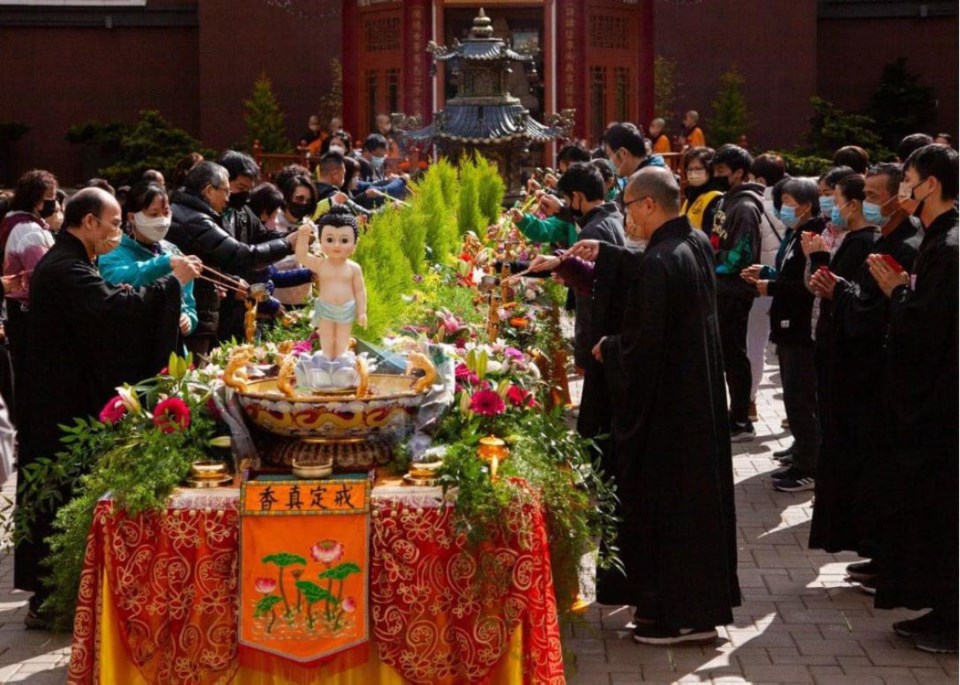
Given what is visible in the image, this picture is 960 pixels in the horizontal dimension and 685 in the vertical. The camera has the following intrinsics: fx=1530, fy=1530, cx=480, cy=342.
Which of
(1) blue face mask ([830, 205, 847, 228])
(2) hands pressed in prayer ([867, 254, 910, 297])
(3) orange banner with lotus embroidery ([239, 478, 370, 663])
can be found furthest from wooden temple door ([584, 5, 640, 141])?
(3) orange banner with lotus embroidery ([239, 478, 370, 663])

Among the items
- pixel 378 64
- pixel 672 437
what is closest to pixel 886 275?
pixel 672 437

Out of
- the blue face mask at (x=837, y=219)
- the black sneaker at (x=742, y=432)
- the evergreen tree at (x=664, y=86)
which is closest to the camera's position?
the blue face mask at (x=837, y=219)

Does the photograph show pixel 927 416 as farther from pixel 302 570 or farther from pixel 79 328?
pixel 79 328

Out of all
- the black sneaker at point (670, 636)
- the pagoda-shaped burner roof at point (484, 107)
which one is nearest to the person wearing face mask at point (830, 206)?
the black sneaker at point (670, 636)

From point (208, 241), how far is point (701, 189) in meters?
3.25

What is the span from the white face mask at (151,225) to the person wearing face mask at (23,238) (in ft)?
3.72

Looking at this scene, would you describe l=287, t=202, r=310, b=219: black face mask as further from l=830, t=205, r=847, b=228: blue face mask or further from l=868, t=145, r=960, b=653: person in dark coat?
l=868, t=145, r=960, b=653: person in dark coat

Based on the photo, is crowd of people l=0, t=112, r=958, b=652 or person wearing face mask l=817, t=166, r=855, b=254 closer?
crowd of people l=0, t=112, r=958, b=652

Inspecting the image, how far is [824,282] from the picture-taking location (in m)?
6.16

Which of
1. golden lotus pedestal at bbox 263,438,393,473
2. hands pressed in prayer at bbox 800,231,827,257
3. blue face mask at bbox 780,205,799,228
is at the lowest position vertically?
golden lotus pedestal at bbox 263,438,393,473

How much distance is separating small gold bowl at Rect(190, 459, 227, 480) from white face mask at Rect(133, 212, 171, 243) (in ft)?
6.44

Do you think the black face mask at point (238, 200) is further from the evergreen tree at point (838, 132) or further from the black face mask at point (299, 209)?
the evergreen tree at point (838, 132)

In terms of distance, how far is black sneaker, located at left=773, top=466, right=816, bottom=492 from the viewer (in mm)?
7729

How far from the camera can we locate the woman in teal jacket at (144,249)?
19.7 feet
